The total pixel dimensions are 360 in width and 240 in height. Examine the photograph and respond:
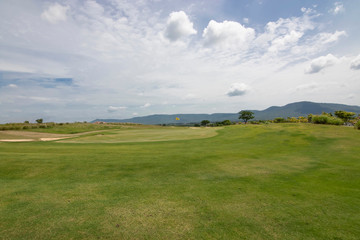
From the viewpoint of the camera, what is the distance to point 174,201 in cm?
629

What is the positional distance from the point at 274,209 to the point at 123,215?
5.01 meters

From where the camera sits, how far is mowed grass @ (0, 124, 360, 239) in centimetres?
465

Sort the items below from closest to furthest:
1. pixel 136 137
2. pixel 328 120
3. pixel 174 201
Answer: pixel 174 201 → pixel 136 137 → pixel 328 120

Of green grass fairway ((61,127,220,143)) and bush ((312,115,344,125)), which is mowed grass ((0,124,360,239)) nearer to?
green grass fairway ((61,127,220,143))

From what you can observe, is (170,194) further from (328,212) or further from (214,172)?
(328,212)

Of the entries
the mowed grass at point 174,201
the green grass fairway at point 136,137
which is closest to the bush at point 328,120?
the green grass fairway at point 136,137

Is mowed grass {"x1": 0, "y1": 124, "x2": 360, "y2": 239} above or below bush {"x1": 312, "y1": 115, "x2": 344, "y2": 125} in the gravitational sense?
below

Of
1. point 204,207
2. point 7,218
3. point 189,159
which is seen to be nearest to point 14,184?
point 7,218

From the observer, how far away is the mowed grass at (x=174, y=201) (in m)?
4.65

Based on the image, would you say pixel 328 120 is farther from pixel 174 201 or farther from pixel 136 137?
pixel 174 201

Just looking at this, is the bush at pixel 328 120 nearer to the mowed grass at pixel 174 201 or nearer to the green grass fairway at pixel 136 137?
the green grass fairway at pixel 136 137

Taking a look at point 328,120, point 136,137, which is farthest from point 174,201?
point 328,120

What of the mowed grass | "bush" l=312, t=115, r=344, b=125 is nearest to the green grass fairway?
the mowed grass

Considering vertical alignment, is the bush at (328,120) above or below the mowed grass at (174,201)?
above
